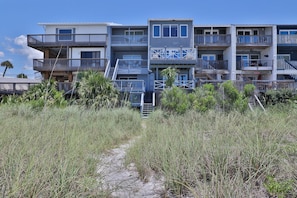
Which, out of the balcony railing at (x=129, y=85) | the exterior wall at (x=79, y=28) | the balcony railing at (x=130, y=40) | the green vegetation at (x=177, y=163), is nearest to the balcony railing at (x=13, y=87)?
the exterior wall at (x=79, y=28)

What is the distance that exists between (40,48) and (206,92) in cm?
2076

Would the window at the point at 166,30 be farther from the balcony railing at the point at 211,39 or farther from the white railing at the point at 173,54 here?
the balcony railing at the point at 211,39

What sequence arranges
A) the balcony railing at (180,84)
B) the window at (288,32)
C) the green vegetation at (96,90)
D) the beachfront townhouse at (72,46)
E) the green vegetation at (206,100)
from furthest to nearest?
the window at (288,32) → the beachfront townhouse at (72,46) → the balcony railing at (180,84) → the green vegetation at (96,90) → the green vegetation at (206,100)

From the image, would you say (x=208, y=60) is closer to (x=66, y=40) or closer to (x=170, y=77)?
(x=170, y=77)

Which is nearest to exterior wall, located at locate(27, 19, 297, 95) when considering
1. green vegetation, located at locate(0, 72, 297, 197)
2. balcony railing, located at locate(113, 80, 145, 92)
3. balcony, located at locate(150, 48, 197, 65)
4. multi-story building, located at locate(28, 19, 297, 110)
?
multi-story building, located at locate(28, 19, 297, 110)

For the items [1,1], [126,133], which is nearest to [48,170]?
[126,133]

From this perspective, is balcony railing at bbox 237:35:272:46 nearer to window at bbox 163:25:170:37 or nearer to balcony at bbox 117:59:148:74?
window at bbox 163:25:170:37

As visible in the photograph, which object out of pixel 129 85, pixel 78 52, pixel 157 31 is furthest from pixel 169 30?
pixel 78 52

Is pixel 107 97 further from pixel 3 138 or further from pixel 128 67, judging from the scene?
pixel 3 138

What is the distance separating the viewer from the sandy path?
344 centimetres

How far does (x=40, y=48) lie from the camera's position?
2597 cm

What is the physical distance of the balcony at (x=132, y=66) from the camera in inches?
968

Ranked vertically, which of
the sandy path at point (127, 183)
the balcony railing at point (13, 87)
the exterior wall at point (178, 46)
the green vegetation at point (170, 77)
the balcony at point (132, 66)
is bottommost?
the sandy path at point (127, 183)

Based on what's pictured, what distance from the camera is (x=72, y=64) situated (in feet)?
79.8
